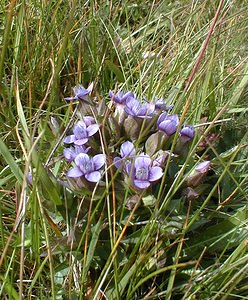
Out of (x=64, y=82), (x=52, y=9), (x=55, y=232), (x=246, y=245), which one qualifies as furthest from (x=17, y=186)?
(x=52, y=9)

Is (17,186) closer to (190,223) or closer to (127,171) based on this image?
(127,171)

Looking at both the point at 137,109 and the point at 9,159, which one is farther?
the point at 137,109

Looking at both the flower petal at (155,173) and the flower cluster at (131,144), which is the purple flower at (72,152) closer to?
the flower cluster at (131,144)

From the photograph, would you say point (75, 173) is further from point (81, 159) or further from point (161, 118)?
point (161, 118)

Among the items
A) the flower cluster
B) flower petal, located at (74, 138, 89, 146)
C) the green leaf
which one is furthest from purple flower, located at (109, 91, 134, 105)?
the green leaf

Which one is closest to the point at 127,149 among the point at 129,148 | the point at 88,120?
the point at 129,148

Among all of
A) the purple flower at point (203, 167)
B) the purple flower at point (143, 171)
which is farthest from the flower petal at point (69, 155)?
the purple flower at point (203, 167)

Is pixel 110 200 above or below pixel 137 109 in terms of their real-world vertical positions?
below
